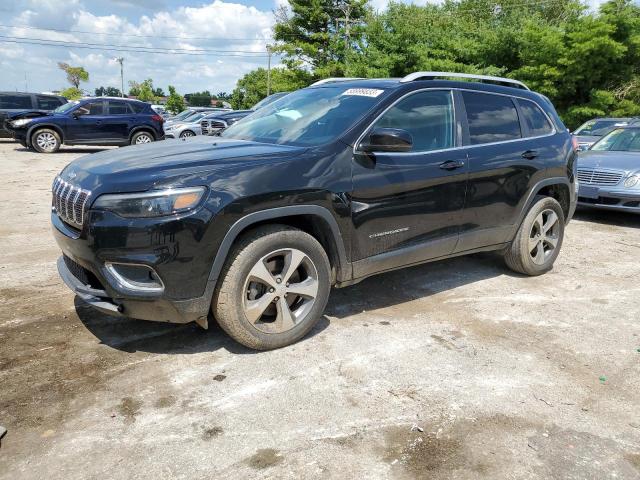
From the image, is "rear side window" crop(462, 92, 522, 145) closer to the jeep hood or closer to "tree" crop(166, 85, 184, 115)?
the jeep hood

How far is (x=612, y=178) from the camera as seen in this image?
7938 millimetres

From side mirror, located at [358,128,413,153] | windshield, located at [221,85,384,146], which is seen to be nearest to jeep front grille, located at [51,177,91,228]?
windshield, located at [221,85,384,146]

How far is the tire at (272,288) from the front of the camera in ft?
10.4

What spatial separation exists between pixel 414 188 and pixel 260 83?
55.9m

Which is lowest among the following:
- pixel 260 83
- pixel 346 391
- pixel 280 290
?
pixel 346 391

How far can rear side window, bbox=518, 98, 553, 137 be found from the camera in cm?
494

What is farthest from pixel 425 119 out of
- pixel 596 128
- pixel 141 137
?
pixel 141 137

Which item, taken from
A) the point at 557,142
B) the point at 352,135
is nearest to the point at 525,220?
the point at 557,142

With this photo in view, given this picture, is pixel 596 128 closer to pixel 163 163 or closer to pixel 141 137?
pixel 141 137

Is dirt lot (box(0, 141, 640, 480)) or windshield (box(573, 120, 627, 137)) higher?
windshield (box(573, 120, 627, 137))

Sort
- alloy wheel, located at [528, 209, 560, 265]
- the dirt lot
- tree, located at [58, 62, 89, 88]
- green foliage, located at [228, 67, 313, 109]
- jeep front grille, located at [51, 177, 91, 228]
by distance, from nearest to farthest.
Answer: the dirt lot, jeep front grille, located at [51, 177, 91, 228], alloy wheel, located at [528, 209, 560, 265], green foliage, located at [228, 67, 313, 109], tree, located at [58, 62, 89, 88]

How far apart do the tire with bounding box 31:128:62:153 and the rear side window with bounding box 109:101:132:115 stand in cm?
178

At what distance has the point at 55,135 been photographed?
16.0 m

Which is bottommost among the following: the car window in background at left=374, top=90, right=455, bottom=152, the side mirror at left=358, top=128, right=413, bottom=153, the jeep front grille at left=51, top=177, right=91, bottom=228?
the jeep front grille at left=51, top=177, right=91, bottom=228
